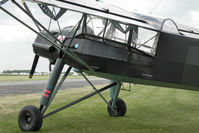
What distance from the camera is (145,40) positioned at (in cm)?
728

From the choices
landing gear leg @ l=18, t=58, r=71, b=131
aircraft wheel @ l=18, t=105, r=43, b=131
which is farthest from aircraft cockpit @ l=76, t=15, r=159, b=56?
aircraft wheel @ l=18, t=105, r=43, b=131

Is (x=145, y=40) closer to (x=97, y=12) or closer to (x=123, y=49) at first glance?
(x=123, y=49)

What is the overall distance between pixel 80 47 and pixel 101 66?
86 centimetres

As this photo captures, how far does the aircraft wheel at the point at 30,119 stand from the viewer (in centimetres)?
746

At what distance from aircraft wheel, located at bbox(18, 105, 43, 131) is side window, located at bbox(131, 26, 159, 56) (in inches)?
133

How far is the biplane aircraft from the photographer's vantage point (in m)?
6.86

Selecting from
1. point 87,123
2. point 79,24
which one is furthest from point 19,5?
point 87,123

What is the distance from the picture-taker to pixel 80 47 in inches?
309

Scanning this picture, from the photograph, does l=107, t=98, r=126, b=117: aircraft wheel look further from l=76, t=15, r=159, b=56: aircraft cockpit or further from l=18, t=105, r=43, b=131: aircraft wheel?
l=76, t=15, r=159, b=56: aircraft cockpit

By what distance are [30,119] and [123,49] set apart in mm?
3387

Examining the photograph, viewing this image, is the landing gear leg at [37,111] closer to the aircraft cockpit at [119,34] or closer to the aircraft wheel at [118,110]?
the aircraft cockpit at [119,34]

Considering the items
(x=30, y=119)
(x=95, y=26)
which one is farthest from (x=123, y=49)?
(x=30, y=119)

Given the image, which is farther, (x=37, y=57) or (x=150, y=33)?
(x=37, y=57)

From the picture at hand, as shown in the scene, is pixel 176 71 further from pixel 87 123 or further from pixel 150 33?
pixel 87 123
